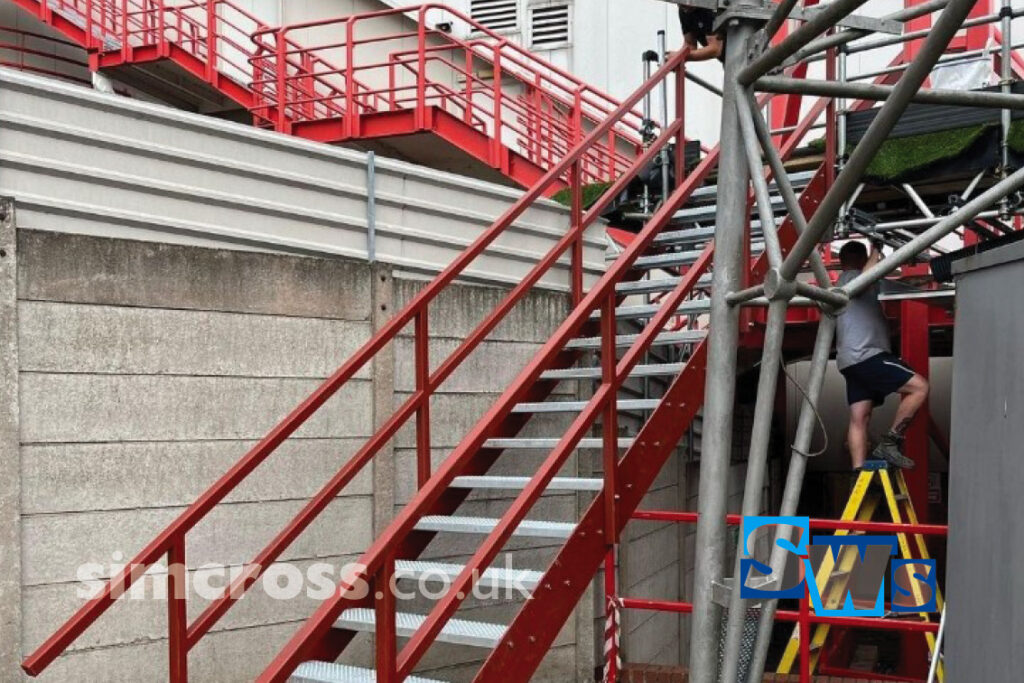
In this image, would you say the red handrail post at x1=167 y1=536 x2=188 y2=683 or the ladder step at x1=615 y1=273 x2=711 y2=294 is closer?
the red handrail post at x1=167 y1=536 x2=188 y2=683

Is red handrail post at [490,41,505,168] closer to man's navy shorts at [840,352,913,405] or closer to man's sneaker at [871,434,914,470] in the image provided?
man's navy shorts at [840,352,913,405]

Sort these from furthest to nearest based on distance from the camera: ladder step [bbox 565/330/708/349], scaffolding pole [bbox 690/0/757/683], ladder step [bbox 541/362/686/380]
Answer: ladder step [bbox 565/330/708/349] < ladder step [bbox 541/362/686/380] < scaffolding pole [bbox 690/0/757/683]

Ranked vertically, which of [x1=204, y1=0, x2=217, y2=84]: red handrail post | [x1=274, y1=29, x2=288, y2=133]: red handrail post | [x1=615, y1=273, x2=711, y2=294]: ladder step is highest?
[x1=204, y1=0, x2=217, y2=84]: red handrail post

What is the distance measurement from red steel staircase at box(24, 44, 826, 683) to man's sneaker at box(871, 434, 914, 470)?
4.54ft

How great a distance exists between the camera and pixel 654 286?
23.4 ft

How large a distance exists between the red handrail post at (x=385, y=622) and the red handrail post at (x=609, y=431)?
5.21 feet

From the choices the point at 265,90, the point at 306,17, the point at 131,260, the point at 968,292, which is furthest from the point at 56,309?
the point at 306,17

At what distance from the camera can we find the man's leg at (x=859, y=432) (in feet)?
22.6

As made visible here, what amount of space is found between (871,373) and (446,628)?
11.5 feet

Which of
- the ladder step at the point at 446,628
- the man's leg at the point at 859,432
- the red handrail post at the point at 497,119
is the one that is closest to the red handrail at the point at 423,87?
the red handrail post at the point at 497,119

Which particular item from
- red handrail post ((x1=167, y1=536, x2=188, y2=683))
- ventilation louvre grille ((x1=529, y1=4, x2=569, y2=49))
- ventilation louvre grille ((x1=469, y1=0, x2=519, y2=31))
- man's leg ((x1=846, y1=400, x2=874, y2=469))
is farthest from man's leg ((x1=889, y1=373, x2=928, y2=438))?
ventilation louvre grille ((x1=469, y1=0, x2=519, y2=31))

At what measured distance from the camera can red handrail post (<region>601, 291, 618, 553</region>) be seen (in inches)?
203

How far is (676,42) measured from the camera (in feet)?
48.5

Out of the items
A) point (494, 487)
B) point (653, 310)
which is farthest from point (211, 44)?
point (494, 487)
